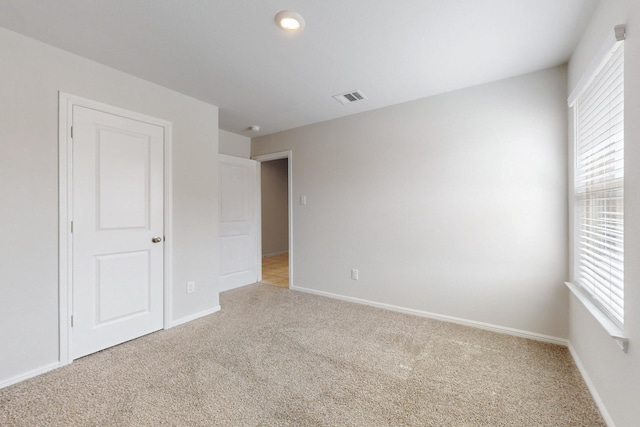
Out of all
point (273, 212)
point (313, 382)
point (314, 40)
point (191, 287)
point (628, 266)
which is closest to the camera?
point (628, 266)

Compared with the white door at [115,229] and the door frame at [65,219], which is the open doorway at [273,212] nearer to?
the white door at [115,229]

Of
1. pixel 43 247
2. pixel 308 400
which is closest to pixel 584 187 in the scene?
pixel 308 400

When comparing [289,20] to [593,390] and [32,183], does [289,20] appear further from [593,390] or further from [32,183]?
[593,390]

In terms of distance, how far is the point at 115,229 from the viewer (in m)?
2.37

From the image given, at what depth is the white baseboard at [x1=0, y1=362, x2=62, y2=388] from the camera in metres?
1.81

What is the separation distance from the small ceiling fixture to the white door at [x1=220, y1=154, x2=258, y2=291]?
96.2 inches

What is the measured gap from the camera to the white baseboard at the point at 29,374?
71.4 inches

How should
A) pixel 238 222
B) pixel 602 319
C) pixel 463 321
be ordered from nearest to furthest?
1. pixel 602 319
2. pixel 463 321
3. pixel 238 222

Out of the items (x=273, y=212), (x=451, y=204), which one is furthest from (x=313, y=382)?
(x=273, y=212)

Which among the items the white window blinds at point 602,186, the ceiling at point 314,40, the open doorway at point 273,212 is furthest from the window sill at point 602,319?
the open doorway at point 273,212

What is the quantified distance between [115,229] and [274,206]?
4.76 m

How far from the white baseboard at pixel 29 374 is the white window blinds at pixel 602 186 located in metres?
3.63

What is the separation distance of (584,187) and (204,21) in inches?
113

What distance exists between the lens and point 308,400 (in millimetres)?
1669
